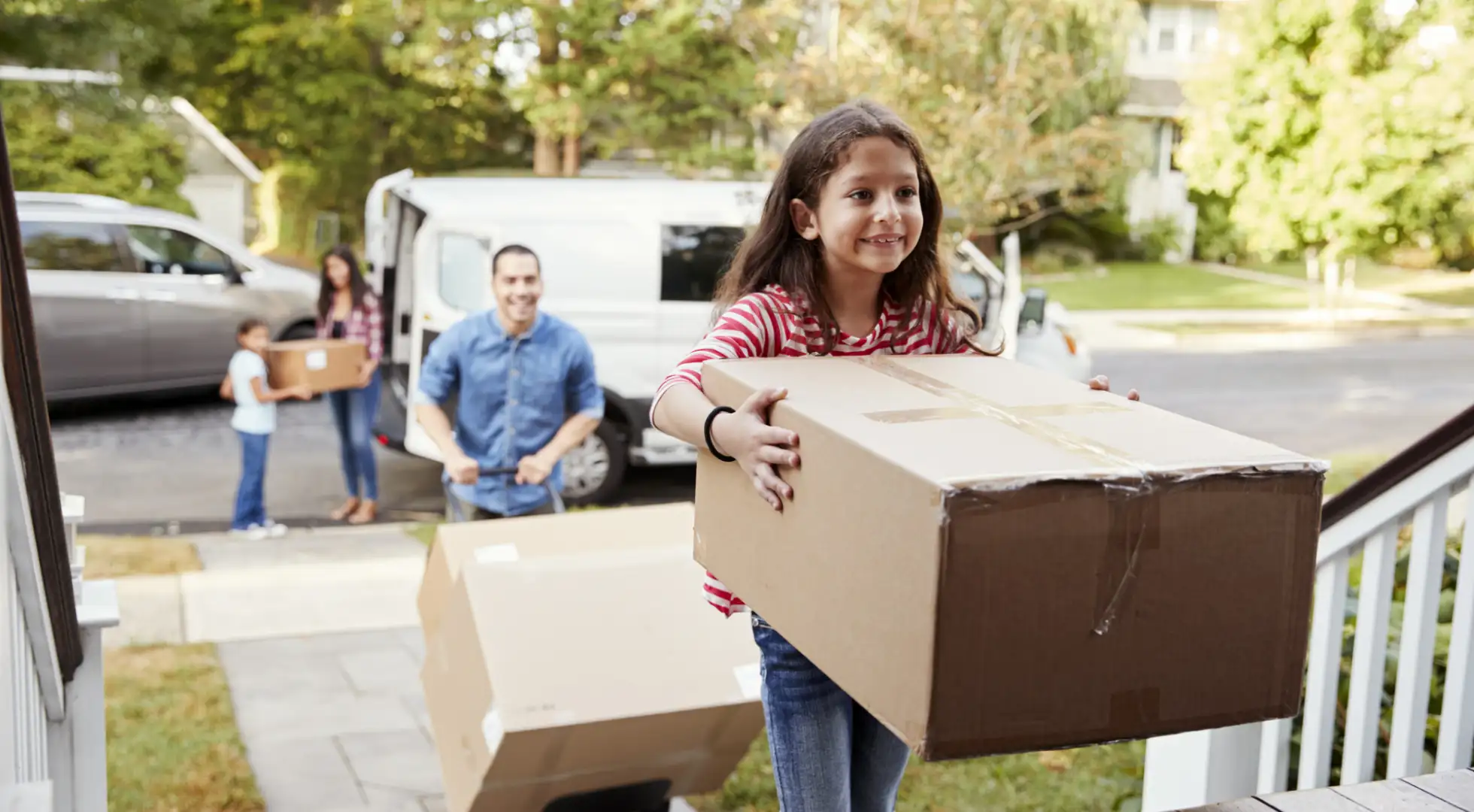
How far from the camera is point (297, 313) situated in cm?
1095

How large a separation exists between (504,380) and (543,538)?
139 centimetres

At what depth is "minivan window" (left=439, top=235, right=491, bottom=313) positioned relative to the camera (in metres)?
7.86

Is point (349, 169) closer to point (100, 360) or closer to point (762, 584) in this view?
point (100, 360)

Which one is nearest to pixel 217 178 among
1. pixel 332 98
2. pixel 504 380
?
pixel 332 98

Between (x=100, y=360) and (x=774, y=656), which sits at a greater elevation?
(x=774, y=656)

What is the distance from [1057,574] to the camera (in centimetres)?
142

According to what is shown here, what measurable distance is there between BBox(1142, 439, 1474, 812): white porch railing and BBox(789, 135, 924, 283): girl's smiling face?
4.05ft

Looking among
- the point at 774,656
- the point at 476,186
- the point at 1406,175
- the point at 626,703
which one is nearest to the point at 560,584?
the point at 626,703

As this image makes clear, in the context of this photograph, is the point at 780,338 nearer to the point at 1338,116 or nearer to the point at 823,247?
the point at 823,247

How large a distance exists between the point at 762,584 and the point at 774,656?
0.26m

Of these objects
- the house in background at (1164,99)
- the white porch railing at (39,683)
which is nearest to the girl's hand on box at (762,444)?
the white porch railing at (39,683)

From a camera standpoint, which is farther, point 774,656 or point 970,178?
point 970,178

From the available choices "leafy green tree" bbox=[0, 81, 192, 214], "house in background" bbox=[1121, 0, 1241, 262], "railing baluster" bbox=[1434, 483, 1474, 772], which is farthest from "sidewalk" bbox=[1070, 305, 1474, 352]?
"railing baluster" bbox=[1434, 483, 1474, 772]

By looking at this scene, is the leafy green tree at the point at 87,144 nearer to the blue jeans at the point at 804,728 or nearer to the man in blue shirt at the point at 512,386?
the man in blue shirt at the point at 512,386
